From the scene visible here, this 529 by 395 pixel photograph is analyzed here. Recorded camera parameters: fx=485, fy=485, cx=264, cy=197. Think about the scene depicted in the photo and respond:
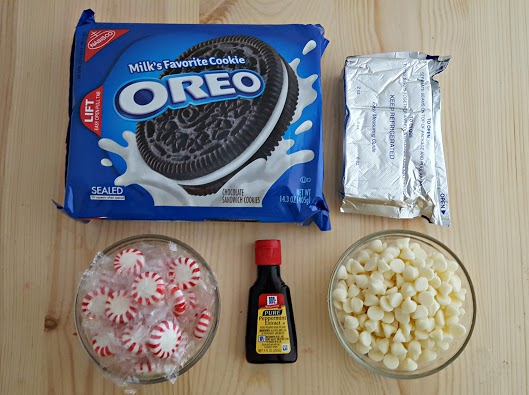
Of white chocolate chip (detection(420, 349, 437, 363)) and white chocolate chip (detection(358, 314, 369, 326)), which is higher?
white chocolate chip (detection(358, 314, 369, 326))

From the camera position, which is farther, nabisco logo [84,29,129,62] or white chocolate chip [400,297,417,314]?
nabisco logo [84,29,129,62]

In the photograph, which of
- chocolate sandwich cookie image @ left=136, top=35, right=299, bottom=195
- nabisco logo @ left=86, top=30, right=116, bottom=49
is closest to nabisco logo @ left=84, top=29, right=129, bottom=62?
nabisco logo @ left=86, top=30, right=116, bottom=49

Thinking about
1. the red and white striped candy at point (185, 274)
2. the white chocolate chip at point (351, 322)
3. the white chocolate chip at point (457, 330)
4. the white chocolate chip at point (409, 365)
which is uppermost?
the red and white striped candy at point (185, 274)

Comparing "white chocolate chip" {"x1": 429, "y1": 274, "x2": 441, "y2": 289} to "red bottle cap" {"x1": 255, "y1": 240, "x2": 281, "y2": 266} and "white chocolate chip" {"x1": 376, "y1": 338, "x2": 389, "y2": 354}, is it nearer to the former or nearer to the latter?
"white chocolate chip" {"x1": 376, "y1": 338, "x2": 389, "y2": 354}

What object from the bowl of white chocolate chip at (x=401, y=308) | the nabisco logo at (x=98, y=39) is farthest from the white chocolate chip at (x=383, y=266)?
the nabisco logo at (x=98, y=39)

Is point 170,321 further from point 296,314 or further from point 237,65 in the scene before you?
point 237,65

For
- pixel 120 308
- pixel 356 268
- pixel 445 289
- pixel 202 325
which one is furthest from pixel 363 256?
pixel 120 308

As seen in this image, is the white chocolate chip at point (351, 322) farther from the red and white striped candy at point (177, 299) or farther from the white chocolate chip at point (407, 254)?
the red and white striped candy at point (177, 299)
